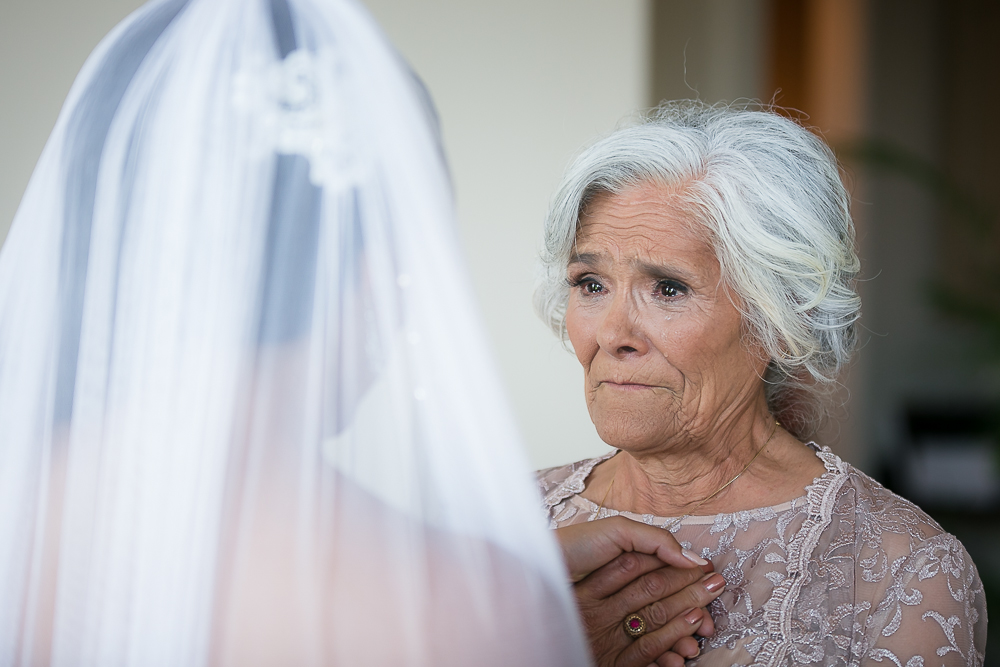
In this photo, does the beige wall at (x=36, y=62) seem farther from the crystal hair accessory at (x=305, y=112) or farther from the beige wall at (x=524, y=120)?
the crystal hair accessory at (x=305, y=112)

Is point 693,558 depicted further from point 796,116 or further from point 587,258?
point 796,116

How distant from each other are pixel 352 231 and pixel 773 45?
3052 mm

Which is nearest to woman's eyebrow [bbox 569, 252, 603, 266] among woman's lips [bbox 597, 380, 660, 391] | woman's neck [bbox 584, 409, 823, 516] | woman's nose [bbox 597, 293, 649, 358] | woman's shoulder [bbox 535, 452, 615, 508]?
woman's nose [bbox 597, 293, 649, 358]

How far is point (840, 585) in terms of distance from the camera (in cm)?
137

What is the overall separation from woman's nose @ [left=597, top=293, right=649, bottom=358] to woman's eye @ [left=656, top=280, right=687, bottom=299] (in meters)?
0.06

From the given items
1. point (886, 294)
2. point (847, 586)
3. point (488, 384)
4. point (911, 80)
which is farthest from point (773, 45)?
point (488, 384)

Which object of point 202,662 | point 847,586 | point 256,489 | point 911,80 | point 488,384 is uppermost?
point 911,80

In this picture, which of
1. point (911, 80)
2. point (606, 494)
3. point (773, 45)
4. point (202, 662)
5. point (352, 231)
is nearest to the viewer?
point (202, 662)

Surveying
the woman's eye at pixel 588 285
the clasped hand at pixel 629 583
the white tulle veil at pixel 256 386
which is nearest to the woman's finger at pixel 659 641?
the clasped hand at pixel 629 583

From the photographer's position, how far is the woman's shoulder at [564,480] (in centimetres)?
179

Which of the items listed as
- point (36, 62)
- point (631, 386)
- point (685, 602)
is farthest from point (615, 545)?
point (36, 62)

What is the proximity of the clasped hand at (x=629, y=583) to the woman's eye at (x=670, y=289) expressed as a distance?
0.45 m

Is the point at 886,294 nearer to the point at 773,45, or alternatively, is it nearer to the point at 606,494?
the point at 773,45

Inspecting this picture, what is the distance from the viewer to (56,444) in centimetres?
87
